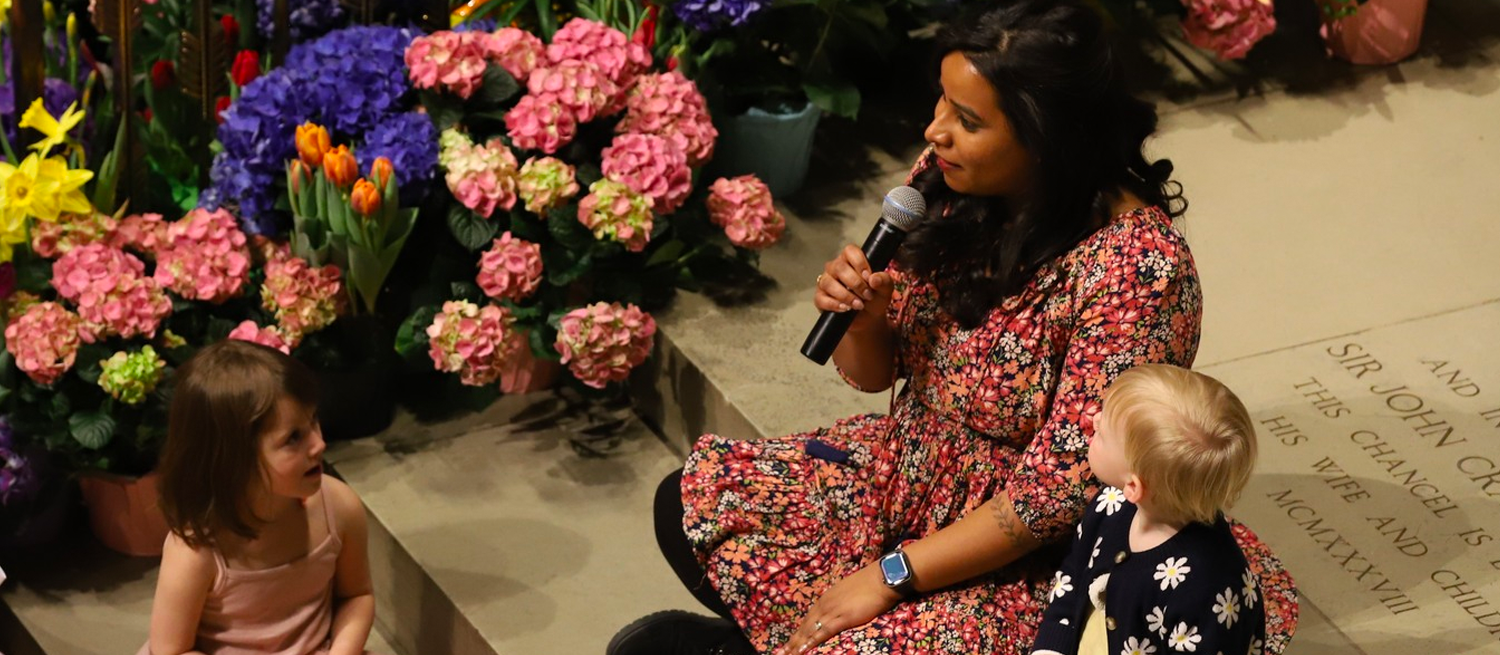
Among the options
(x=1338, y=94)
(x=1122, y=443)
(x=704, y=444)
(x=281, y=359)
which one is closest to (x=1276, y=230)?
(x=1338, y=94)

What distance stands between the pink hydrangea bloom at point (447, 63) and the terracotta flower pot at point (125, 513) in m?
0.86

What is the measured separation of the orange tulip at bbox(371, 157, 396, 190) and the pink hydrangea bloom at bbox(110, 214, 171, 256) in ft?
1.35

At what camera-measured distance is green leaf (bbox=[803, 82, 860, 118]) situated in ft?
13.0

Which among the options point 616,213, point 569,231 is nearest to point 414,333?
point 569,231

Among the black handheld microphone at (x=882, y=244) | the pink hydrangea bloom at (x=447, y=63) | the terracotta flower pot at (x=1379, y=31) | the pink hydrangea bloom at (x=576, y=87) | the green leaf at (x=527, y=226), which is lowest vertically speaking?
the terracotta flower pot at (x=1379, y=31)

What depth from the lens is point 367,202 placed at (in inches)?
131

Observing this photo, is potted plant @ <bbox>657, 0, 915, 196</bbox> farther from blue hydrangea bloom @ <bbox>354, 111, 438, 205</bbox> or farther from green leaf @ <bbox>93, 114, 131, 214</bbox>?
green leaf @ <bbox>93, 114, 131, 214</bbox>

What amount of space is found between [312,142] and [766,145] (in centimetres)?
100

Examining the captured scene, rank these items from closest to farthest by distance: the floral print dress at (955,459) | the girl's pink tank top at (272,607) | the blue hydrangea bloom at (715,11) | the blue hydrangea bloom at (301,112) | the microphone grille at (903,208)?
the floral print dress at (955,459) → the microphone grille at (903,208) → the girl's pink tank top at (272,607) → the blue hydrangea bloom at (301,112) → the blue hydrangea bloom at (715,11)

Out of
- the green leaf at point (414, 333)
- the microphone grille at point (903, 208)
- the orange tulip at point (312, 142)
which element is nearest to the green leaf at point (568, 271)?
the green leaf at point (414, 333)

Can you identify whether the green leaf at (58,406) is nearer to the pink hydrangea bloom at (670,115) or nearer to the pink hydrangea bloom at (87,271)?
the pink hydrangea bloom at (87,271)

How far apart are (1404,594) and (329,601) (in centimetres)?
165

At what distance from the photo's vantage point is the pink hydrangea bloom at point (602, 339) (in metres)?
3.47

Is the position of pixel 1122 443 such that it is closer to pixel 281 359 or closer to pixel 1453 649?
pixel 1453 649
